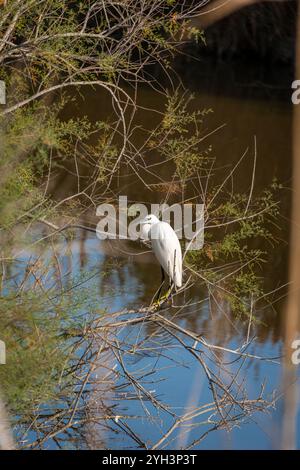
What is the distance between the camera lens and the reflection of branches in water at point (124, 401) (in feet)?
10.4

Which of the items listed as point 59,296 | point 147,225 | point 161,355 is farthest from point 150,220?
point 161,355

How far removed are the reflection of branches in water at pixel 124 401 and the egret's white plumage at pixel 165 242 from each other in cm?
19

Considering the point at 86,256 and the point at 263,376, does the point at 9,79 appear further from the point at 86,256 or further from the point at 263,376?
the point at 263,376

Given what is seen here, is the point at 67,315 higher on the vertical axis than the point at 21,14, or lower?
lower

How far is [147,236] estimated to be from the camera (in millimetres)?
3449

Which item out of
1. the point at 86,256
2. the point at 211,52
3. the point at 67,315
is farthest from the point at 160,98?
the point at 67,315

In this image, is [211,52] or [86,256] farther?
[211,52]

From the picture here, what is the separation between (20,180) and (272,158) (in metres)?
5.74

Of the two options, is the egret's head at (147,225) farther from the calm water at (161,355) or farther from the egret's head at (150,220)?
the calm water at (161,355)

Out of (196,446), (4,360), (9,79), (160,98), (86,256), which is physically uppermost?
(160,98)

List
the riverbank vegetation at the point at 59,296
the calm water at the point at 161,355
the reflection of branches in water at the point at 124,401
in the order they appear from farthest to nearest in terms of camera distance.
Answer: the calm water at the point at 161,355, the reflection of branches in water at the point at 124,401, the riverbank vegetation at the point at 59,296

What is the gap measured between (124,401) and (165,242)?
676 mm

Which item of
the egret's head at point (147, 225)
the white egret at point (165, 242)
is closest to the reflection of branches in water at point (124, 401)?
the white egret at point (165, 242)

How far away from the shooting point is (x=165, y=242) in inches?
133
